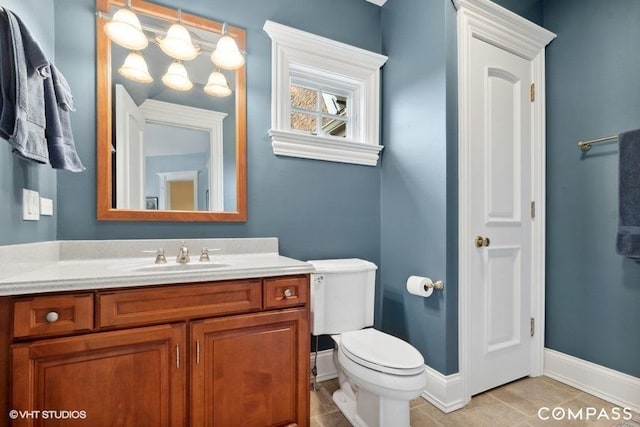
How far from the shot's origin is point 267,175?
1.86 metres

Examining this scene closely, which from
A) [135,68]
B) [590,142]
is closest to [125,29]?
[135,68]

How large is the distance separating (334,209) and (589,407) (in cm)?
183

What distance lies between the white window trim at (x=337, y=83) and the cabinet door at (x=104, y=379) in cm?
125

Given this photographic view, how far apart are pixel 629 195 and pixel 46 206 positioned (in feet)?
9.41

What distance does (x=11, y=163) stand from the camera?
1106 millimetres

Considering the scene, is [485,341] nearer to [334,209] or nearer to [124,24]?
[334,209]

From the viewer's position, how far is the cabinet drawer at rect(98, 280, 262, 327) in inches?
40.6

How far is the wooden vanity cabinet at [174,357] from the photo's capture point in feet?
3.11

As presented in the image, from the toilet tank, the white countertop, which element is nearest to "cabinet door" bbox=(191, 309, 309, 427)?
the white countertop

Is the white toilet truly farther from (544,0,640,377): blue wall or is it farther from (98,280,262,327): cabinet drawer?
(544,0,640,377): blue wall

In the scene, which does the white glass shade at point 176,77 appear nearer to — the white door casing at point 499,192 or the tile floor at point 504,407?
the white door casing at point 499,192

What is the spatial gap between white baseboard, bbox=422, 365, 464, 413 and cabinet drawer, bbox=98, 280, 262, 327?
1.16 meters

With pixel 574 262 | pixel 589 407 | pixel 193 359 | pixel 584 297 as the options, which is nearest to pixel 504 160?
pixel 574 262

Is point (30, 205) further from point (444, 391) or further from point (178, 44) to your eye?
point (444, 391)
